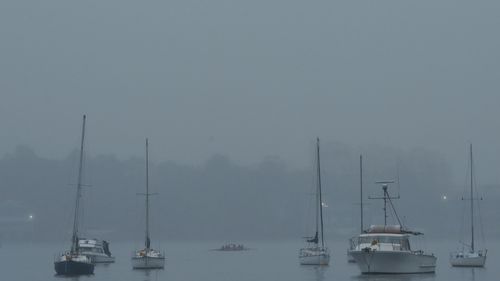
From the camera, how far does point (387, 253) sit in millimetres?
81000

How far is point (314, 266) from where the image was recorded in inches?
4341

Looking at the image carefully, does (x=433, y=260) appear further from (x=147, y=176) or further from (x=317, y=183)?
(x=147, y=176)

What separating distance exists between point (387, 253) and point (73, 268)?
26190 mm

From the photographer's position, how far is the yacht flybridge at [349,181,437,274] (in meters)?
81.1

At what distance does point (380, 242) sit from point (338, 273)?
65.6 feet

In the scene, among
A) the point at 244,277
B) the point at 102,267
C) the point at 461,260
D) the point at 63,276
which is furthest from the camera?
the point at 102,267

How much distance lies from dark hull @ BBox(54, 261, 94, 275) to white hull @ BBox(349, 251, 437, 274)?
22393 millimetres

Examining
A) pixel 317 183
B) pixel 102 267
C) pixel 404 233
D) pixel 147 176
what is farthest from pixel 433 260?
pixel 102 267

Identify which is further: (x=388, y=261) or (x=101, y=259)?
(x=101, y=259)

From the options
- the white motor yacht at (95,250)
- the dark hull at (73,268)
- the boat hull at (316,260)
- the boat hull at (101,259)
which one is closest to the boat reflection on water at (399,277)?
the dark hull at (73,268)

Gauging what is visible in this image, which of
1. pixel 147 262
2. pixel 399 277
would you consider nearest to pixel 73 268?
pixel 147 262

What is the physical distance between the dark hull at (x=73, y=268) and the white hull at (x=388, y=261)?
73.5ft

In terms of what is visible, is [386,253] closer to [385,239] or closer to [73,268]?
[385,239]

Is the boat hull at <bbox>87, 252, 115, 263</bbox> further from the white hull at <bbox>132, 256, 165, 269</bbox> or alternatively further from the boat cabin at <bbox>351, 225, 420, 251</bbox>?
the boat cabin at <bbox>351, 225, 420, 251</bbox>
